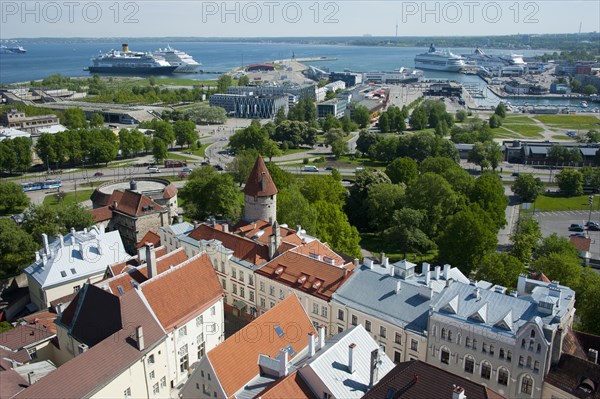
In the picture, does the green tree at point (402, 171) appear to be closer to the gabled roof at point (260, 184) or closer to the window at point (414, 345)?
the gabled roof at point (260, 184)

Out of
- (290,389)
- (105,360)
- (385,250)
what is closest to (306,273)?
(290,389)

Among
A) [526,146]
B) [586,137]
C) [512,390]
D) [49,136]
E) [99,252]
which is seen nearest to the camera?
[512,390]

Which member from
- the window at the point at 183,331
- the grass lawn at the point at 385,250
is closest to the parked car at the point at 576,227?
the grass lawn at the point at 385,250

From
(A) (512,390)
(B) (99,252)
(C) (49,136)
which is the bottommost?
(A) (512,390)

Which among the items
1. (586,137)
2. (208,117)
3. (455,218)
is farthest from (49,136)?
(586,137)

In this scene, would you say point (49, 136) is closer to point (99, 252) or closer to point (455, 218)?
point (99, 252)

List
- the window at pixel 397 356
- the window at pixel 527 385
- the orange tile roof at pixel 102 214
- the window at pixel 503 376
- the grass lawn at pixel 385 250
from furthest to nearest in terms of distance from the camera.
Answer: the orange tile roof at pixel 102 214
the grass lawn at pixel 385 250
the window at pixel 397 356
the window at pixel 503 376
the window at pixel 527 385

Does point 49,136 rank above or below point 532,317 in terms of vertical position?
above
